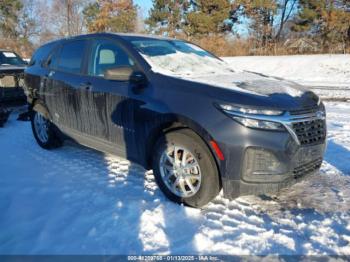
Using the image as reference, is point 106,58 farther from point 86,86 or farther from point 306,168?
point 306,168

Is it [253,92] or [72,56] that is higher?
[72,56]

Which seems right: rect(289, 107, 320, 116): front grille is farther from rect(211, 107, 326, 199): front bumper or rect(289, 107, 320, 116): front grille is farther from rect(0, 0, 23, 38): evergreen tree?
rect(0, 0, 23, 38): evergreen tree

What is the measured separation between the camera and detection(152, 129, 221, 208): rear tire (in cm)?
336

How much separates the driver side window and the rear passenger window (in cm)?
31

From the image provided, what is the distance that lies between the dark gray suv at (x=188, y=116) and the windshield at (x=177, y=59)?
0.6 inches

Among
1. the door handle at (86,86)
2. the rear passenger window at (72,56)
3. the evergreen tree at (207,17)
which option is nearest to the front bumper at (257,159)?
the door handle at (86,86)

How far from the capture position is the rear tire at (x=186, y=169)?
3.36m

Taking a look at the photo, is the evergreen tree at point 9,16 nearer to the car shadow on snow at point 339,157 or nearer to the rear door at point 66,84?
the rear door at point 66,84

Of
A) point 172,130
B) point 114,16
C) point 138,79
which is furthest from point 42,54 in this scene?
point 114,16

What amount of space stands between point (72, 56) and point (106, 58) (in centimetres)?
86

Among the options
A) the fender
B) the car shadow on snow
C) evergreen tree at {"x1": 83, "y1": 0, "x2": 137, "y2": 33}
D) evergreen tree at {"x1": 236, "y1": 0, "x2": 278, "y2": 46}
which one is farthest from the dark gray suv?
evergreen tree at {"x1": 83, "y1": 0, "x2": 137, "y2": 33}

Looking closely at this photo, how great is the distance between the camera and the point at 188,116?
3.36m

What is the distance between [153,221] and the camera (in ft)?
11.0

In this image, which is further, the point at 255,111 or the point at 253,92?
the point at 253,92
